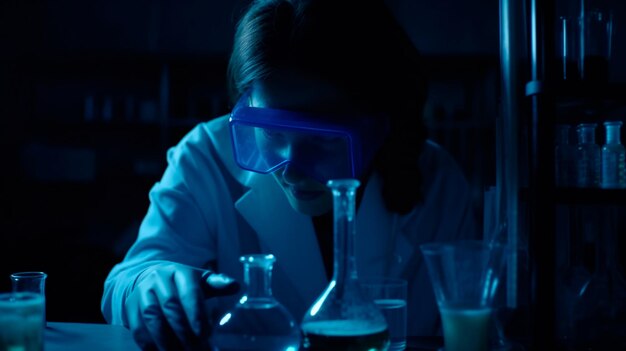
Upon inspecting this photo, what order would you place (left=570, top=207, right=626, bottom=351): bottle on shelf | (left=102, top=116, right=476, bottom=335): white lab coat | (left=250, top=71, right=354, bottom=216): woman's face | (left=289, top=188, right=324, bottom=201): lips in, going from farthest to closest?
(left=102, top=116, right=476, bottom=335): white lab coat, (left=289, top=188, right=324, bottom=201): lips, (left=250, top=71, right=354, bottom=216): woman's face, (left=570, top=207, right=626, bottom=351): bottle on shelf

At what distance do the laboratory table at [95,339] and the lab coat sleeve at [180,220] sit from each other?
69 mm

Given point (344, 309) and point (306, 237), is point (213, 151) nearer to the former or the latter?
point (306, 237)

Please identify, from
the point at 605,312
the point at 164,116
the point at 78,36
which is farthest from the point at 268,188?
the point at 78,36

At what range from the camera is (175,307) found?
96 centimetres

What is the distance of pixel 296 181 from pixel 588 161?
627 mm

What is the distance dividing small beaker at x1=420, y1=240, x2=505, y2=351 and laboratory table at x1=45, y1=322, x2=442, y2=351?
0.22 metres

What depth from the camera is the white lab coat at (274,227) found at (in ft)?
5.43

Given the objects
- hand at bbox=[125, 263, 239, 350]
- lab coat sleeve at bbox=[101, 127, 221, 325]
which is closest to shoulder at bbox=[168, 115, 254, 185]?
lab coat sleeve at bbox=[101, 127, 221, 325]

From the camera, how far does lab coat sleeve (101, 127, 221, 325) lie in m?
1.44

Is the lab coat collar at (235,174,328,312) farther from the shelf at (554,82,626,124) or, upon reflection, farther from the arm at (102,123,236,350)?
the shelf at (554,82,626,124)

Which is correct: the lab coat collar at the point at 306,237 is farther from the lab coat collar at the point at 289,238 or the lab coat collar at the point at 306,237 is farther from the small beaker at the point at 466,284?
the small beaker at the point at 466,284

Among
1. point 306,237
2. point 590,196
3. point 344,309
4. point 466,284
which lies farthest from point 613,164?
point 306,237

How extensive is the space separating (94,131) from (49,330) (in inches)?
171

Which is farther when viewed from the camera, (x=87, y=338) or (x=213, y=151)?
(x=213, y=151)
